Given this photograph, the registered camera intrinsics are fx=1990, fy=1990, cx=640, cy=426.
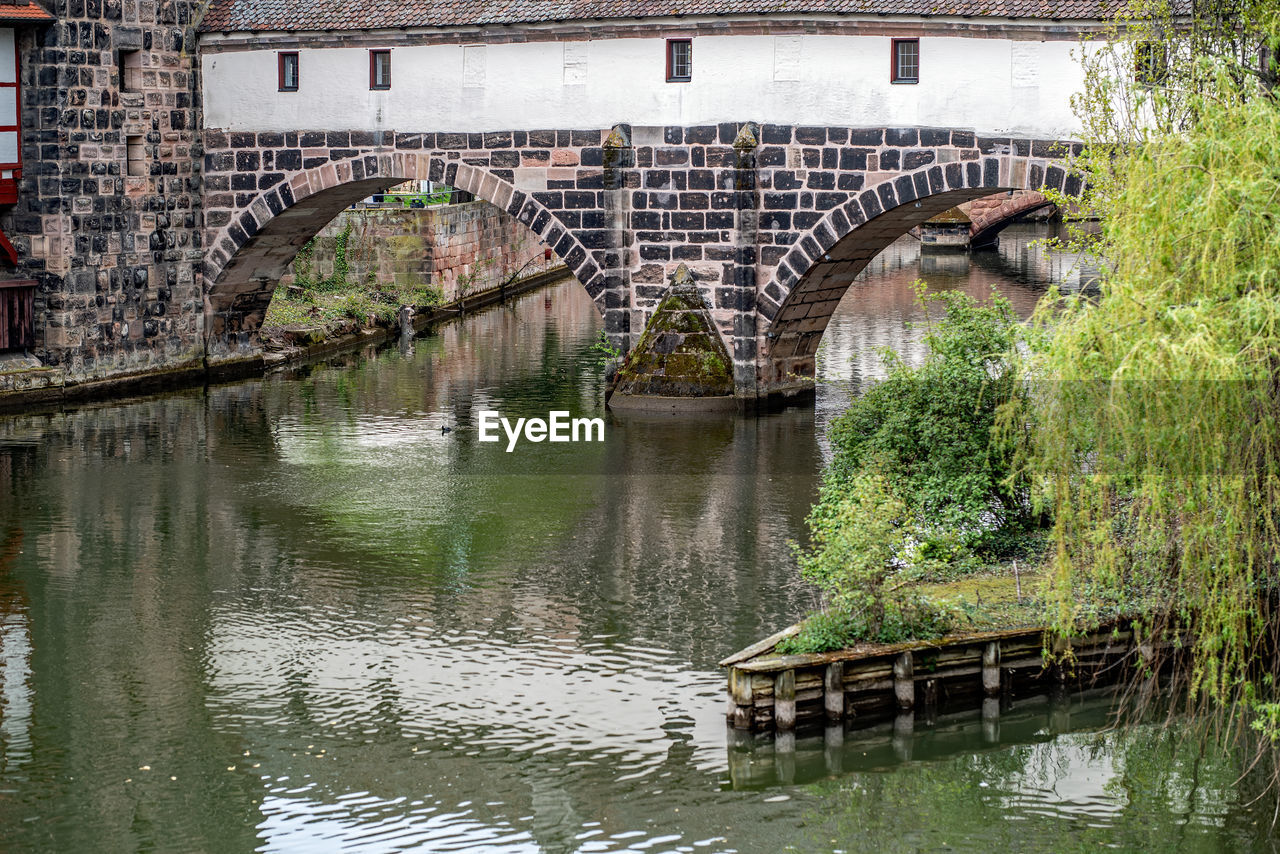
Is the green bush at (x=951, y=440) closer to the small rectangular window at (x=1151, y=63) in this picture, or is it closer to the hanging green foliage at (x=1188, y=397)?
the small rectangular window at (x=1151, y=63)

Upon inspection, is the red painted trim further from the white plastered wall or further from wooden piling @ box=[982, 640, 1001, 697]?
wooden piling @ box=[982, 640, 1001, 697]

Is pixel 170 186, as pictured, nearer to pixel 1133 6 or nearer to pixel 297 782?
pixel 1133 6

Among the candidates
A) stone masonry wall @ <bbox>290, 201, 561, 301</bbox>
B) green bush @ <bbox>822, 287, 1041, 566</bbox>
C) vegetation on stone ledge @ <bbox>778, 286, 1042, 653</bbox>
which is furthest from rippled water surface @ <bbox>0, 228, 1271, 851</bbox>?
stone masonry wall @ <bbox>290, 201, 561, 301</bbox>

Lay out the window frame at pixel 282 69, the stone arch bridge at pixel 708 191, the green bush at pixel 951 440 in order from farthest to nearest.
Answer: the window frame at pixel 282 69 < the stone arch bridge at pixel 708 191 < the green bush at pixel 951 440

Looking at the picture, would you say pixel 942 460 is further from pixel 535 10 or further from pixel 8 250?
pixel 8 250

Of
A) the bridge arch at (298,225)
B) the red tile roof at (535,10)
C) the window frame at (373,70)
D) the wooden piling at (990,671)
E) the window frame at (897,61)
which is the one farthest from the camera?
the window frame at (373,70)

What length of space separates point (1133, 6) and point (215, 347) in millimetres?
17105

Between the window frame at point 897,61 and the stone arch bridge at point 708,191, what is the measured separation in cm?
68

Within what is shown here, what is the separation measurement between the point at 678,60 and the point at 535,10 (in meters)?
2.29

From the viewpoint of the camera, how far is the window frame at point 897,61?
88.1 feet

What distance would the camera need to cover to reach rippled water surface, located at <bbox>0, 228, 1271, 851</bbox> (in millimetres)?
13539

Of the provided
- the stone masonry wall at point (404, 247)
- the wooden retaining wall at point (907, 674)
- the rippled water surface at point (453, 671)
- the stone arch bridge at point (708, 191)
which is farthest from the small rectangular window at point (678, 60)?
the wooden retaining wall at point (907, 674)

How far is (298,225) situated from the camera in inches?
1271

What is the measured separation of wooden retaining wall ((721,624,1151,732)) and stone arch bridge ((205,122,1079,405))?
448 inches
